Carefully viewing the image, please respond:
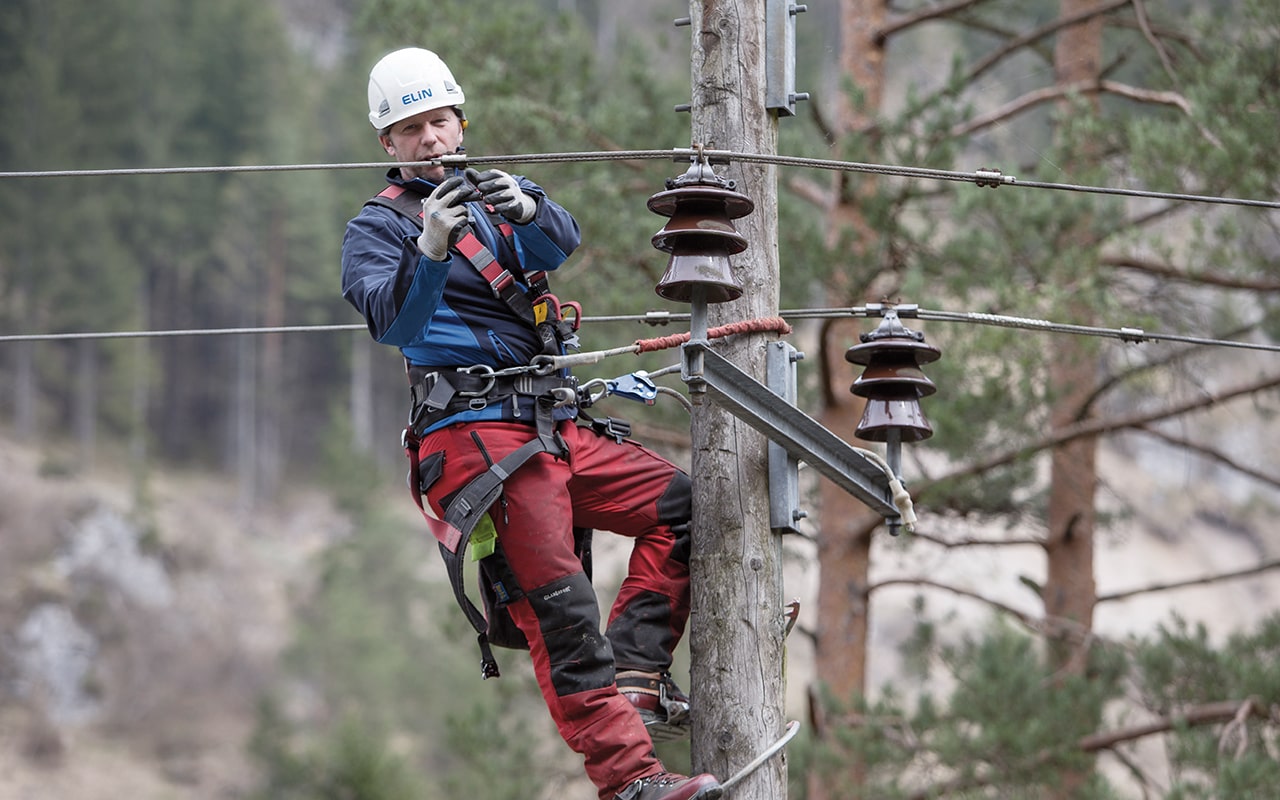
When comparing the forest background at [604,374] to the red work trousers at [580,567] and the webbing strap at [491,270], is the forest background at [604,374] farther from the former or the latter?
the webbing strap at [491,270]

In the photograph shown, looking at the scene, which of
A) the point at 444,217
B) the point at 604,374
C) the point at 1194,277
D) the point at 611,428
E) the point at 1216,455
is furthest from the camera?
the point at 1216,455

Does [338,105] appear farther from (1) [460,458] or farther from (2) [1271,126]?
(1) [460,458]

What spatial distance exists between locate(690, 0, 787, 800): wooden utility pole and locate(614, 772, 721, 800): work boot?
1.07 feet

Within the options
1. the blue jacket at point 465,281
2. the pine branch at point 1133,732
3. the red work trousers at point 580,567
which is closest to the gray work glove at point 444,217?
the blue jacket at point 465,281

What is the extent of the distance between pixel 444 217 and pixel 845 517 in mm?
7203

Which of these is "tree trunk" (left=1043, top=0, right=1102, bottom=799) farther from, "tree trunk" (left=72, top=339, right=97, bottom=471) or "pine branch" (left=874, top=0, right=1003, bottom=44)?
"tree trunk" (left=72, top=339, right=97, bottom=471)

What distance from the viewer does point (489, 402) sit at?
4.10 metres

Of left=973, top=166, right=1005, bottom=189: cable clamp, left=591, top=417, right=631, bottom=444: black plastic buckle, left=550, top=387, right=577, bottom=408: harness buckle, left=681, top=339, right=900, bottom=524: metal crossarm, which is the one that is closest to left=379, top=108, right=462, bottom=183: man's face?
left=550, top=387, right=577, bottom=408: harness buckle

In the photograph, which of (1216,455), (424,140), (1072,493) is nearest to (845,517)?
(1072,493)

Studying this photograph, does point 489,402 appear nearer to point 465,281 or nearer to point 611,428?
point 465,281

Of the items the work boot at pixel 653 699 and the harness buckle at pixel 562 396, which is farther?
the work boot at pixel 653 699

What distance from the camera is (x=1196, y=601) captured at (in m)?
34.9

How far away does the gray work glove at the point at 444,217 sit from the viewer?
3637 mm

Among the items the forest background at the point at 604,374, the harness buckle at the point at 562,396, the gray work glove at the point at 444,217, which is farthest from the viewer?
the forest background at the point at 604,374
